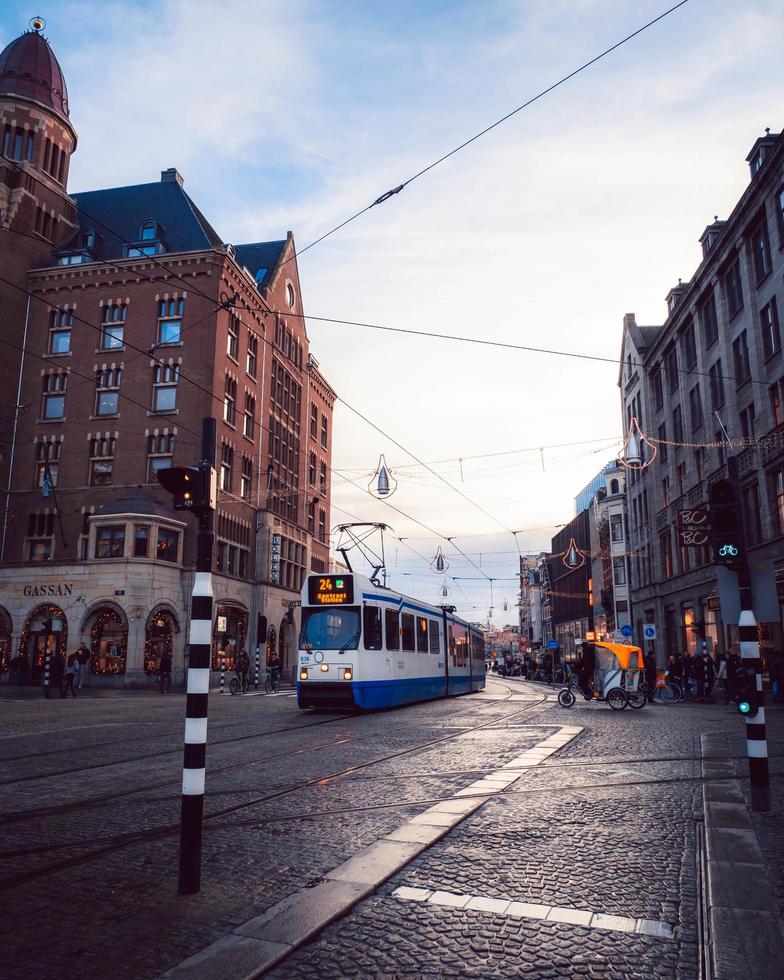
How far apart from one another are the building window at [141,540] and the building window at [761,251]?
95.2ft

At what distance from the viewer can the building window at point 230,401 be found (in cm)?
4206

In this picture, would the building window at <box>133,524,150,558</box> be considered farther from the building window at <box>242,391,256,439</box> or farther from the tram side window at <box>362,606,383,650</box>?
the tram side window at <box>362,606,383,650</box>

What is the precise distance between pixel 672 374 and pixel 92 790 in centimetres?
3702

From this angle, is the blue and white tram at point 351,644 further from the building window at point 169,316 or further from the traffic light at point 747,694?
the building window at point 169,316

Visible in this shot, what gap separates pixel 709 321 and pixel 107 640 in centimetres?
3232

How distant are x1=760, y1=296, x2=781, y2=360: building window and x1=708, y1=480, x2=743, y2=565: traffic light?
21.4 m

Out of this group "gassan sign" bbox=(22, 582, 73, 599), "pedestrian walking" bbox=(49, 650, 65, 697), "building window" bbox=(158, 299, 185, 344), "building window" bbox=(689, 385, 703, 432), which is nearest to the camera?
"pedestrian walking" bbox=(49, 650, 65, 697)

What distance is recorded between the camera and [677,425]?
3825cm

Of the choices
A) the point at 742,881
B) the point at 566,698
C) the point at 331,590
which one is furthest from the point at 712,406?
the point at 742,881

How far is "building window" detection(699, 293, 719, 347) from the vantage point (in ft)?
110

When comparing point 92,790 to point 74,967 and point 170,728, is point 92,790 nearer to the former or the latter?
point 74,967

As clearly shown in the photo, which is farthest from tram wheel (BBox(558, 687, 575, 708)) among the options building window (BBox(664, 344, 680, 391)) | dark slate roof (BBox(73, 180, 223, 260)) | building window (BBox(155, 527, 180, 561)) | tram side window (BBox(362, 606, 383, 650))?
dark slate roof (BBox(73, 180, 223, 260))

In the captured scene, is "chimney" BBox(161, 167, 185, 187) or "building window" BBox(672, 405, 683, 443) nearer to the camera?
"building window" BBox(672, 405, 683, 443)

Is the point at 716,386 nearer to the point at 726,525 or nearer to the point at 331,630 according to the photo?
the point at 331,630
